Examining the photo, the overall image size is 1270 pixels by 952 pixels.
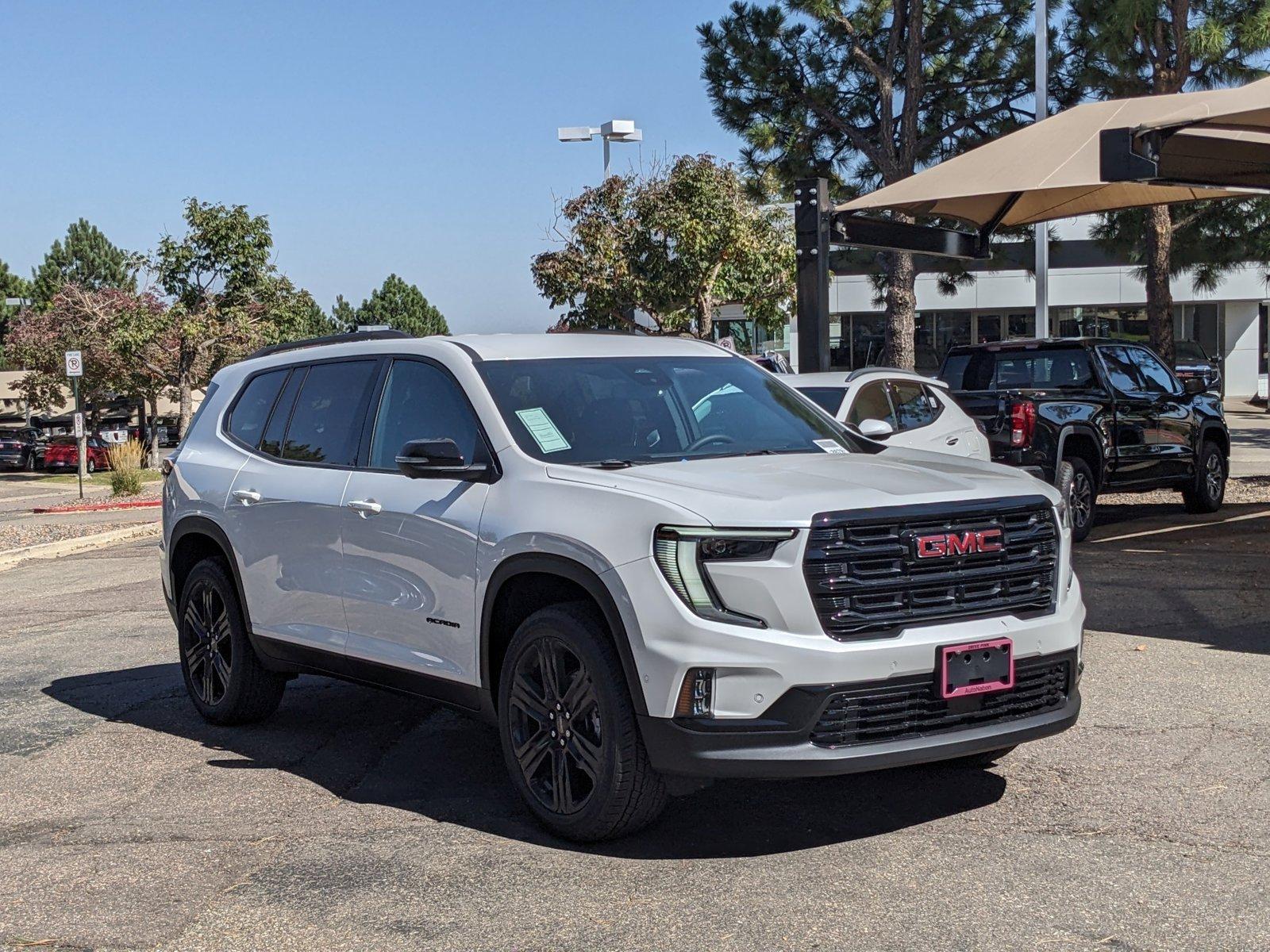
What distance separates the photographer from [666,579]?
15.7 feet

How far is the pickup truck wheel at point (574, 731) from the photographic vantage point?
4918 mm

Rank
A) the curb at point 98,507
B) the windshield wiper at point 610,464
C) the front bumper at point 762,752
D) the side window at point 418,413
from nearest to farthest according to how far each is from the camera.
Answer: the front bumper at point 762,752 → the windshield wiper at point 610,464 → the side window at point 418,413 → the curb at point 98,507

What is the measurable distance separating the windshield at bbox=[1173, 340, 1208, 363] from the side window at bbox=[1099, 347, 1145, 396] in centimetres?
2555

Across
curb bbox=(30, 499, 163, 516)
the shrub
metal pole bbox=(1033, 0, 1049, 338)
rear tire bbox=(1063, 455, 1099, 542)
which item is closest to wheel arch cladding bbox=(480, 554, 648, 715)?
rear tire bbox=(1063, 455, 1099, 542)

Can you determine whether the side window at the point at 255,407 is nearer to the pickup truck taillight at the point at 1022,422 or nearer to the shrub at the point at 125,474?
the pickup truck taillight at the point at 1022,422

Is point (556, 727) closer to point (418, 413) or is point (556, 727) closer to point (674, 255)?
point (418, 413)

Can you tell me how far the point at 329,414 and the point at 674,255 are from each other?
82.2ft

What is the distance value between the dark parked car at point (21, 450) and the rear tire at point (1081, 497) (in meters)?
43.8

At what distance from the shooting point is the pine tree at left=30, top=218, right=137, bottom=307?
85375 mm

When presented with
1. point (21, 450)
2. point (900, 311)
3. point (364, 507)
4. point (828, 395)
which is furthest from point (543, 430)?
point (21, 450)

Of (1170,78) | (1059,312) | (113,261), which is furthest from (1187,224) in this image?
(113,261)

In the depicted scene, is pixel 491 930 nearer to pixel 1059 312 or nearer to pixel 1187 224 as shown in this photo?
pixel 1187 224

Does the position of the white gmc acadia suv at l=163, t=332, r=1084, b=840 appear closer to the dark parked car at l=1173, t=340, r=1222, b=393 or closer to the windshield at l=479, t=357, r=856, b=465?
the windshield at l=479, t=357, r=856, b=465

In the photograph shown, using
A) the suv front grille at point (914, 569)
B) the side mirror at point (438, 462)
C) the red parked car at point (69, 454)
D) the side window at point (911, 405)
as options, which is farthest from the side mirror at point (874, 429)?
the red parked car at point (69, 454)
